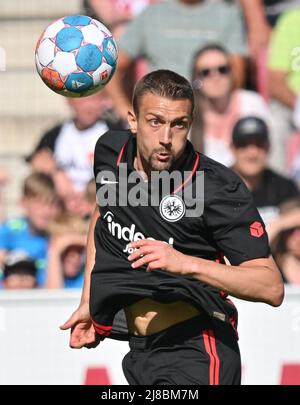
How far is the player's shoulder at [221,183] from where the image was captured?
189 inches

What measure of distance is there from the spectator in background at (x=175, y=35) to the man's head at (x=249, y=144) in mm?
758

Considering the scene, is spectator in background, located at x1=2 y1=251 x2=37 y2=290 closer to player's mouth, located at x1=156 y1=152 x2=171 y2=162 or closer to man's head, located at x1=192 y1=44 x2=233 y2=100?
man's head, located at x1=192 y1=44 x2=233 y2=100

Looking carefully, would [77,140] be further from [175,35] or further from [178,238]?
[178,238]

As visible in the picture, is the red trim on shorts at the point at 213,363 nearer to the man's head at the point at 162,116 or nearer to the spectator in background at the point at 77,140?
the man's head at the point at 162,116

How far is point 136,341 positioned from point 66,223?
12.5ft

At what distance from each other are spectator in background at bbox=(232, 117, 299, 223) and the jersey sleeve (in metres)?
4.10

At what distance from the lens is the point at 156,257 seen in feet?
13.5

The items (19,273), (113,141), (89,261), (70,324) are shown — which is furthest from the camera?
(19,273)

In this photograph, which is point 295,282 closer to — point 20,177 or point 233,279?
point 20,177

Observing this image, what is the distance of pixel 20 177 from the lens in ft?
30.9

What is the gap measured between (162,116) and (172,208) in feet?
1.59

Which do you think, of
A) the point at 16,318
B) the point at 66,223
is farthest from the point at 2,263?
the point at 16,318

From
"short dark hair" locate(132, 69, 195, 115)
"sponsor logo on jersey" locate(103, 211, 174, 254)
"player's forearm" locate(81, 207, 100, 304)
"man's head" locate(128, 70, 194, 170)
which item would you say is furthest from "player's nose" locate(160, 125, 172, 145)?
"player's forearm" locate(81, 207, 100, 304)

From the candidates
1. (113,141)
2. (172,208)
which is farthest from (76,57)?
(172,208)
